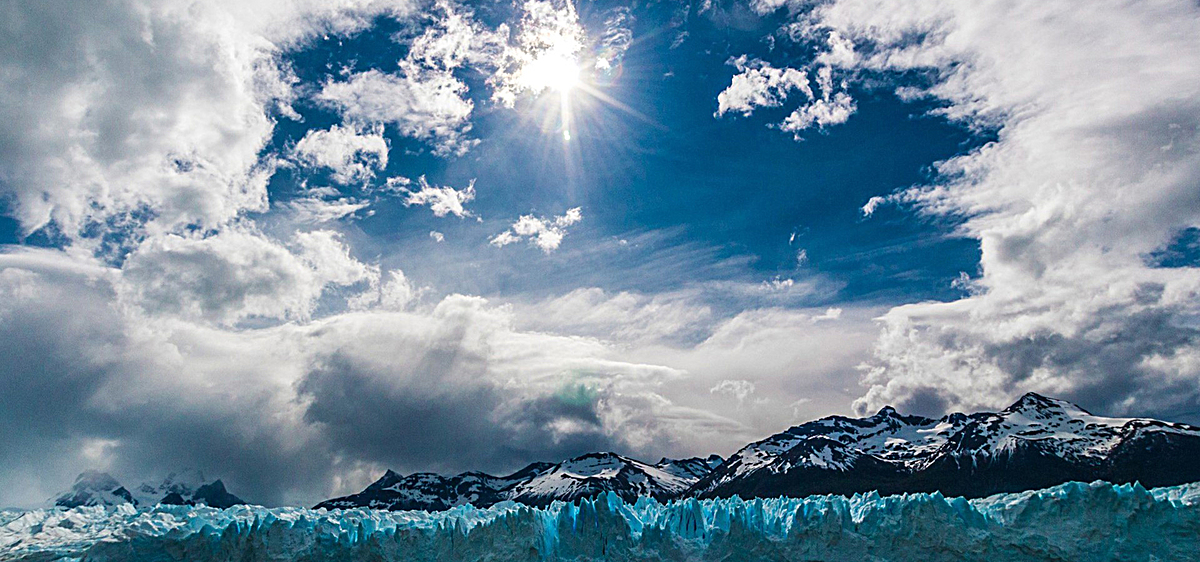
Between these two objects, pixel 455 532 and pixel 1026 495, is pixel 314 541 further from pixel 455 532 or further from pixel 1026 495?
pixel 1026 495

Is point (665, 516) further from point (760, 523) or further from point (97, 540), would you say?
point (97, 540)

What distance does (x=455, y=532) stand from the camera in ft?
154

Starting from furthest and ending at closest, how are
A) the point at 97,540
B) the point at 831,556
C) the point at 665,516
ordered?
1. the point at 665,516
2. the point at 831,556
3. the point at 97,540

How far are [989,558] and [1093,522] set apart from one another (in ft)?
21.5

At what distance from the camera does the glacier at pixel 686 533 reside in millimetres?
42938

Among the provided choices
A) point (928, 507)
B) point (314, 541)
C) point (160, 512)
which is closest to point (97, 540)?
point (160, 512)

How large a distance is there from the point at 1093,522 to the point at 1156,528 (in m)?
3.43

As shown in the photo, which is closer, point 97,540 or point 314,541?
point 97,540

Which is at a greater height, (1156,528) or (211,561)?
(211,561)

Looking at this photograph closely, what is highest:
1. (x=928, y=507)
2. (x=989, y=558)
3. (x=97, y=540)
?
(x=97, y=540)

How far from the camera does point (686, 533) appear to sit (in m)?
48.4

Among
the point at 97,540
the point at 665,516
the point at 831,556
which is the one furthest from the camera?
the point at 665,516

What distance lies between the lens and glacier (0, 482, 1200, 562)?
4294 cm

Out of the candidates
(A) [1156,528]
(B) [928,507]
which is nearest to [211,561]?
(B) [928,507]
